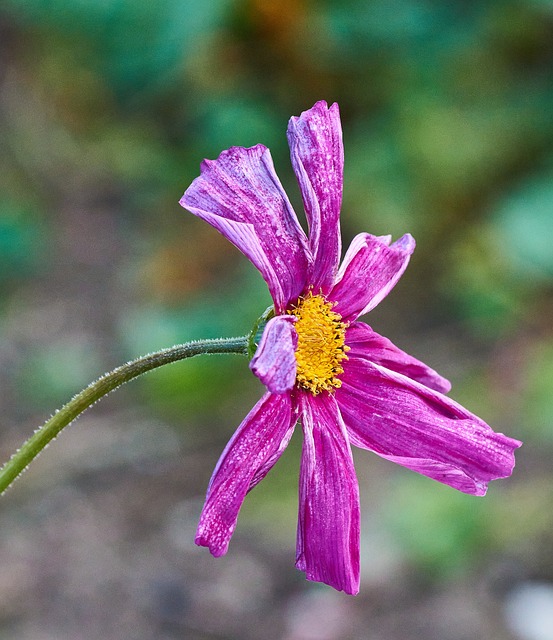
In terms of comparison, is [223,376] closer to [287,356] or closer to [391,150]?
[391,150]

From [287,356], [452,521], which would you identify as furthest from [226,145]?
[287,356]

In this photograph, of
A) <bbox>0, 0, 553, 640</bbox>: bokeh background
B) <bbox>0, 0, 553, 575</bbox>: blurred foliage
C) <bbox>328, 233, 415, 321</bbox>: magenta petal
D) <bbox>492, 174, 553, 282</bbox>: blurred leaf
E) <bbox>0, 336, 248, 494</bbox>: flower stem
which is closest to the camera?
<bbox>0, 336, 248, 494</bbox>: flower stem

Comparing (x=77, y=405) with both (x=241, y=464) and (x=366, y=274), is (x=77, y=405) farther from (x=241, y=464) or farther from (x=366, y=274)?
(x=366, y=274)

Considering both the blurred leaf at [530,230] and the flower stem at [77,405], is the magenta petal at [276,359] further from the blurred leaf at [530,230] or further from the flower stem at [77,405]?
the blurred leaf at [530,230]

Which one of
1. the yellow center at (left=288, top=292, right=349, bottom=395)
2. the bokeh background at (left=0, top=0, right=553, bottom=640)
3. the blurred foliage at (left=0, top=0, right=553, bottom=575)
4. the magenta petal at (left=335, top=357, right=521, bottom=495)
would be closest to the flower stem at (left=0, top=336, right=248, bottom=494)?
the yellow center at (left=288, top=292, right=349, bottom=395)

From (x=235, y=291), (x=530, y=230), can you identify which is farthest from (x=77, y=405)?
(x=530, y=230)

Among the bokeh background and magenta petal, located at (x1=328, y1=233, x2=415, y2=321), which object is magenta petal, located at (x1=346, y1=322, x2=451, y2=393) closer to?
magenta petal, located at (x1=328, y1=233, x2=415, y2=321)
